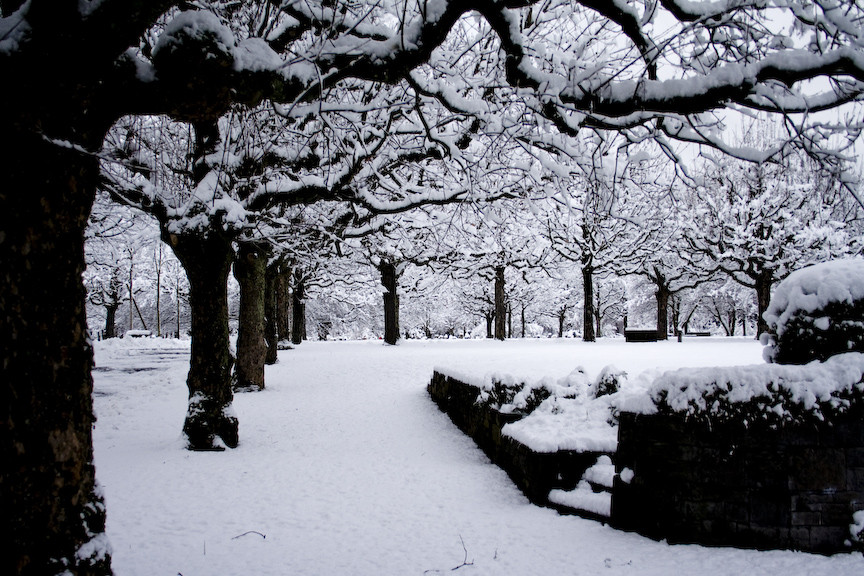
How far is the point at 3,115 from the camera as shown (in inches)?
95.9

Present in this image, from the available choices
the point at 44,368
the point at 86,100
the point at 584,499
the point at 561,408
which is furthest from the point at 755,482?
the point at 86,100

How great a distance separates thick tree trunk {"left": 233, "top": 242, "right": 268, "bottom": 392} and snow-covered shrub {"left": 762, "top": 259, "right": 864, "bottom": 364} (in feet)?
31.6

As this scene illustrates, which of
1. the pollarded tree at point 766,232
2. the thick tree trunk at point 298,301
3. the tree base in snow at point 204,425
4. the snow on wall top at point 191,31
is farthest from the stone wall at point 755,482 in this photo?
the thick tree trunk at point 298,301

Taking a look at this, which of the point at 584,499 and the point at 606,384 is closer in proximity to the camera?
the point at 584,499

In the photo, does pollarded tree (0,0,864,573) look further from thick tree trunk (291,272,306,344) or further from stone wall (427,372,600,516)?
thick tree trunk (291,272,306,344)

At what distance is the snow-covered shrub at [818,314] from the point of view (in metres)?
4.65

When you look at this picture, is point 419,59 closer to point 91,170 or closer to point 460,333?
point 91,170

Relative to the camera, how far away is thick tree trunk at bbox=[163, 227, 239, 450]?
23.8 ft

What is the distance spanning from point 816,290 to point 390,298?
1971 cm

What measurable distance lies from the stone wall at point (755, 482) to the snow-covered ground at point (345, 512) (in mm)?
163

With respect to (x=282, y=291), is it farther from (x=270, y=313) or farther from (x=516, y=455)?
(x=516, y=455)

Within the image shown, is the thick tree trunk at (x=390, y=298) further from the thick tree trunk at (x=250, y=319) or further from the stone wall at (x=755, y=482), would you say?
the stone wall at (x=755, y=482)

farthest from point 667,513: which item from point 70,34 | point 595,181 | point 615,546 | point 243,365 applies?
point 243,365

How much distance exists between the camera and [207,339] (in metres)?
7.35
